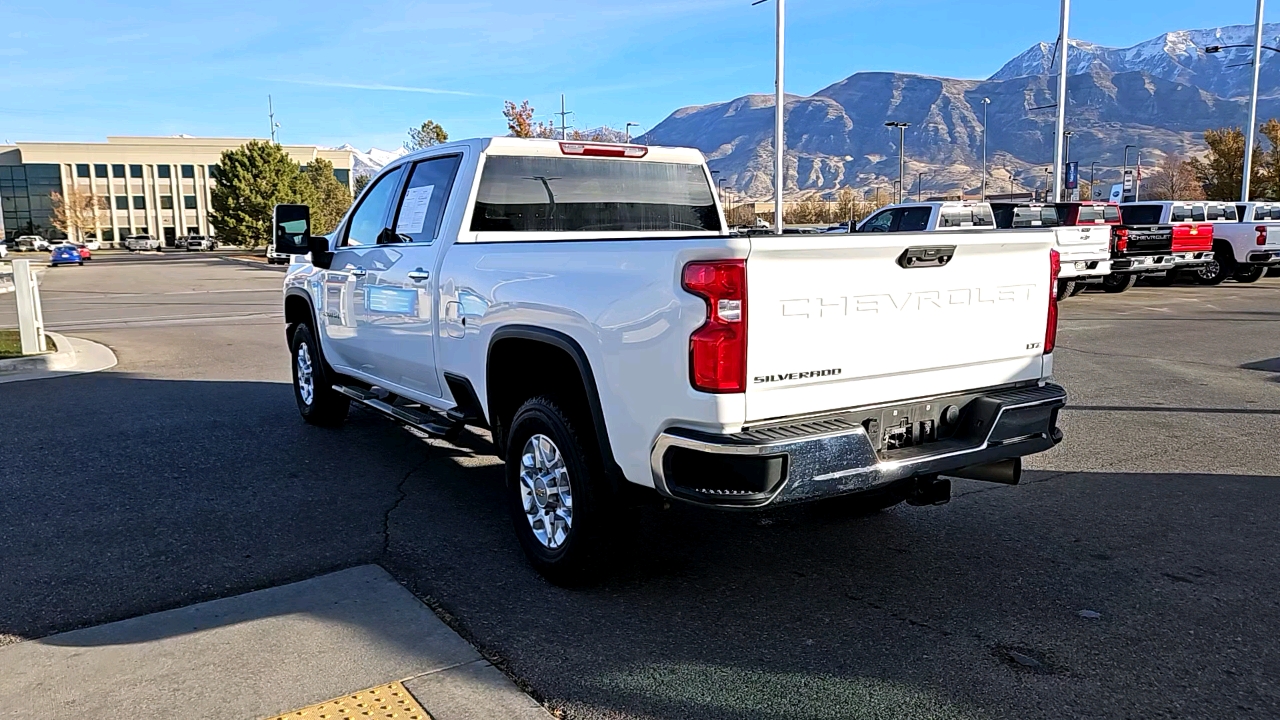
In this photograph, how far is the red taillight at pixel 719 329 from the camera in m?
3.41

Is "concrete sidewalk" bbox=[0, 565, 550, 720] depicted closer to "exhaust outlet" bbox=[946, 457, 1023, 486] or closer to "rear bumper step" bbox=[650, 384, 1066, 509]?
"rear bumper step" bbox=[650, 384, 1066, 509]

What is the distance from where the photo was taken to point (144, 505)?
18.2 ft

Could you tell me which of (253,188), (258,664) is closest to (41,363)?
(258,664)

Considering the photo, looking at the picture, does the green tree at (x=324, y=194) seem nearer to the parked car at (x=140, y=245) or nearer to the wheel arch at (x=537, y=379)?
the parked car at (x=140, y=245)

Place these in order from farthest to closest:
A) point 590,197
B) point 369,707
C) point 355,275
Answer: point 355,275 → point 590,197 → point 369,707

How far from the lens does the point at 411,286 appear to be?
5570mm

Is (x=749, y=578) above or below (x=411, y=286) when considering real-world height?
below

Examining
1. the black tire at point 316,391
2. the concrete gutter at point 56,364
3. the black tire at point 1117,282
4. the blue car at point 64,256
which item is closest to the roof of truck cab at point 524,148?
the black tire at point 316,391

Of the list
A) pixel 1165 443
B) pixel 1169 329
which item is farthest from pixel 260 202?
pixel 1165 443

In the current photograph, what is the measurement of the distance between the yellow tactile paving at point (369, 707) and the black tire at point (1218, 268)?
24227 millimetres

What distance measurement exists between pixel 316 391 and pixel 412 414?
2.10m

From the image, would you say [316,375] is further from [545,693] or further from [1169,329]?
[1169,329]

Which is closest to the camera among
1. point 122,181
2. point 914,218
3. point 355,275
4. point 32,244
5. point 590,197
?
point 590,197

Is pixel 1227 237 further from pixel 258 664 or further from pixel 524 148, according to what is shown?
pixel 258 664
